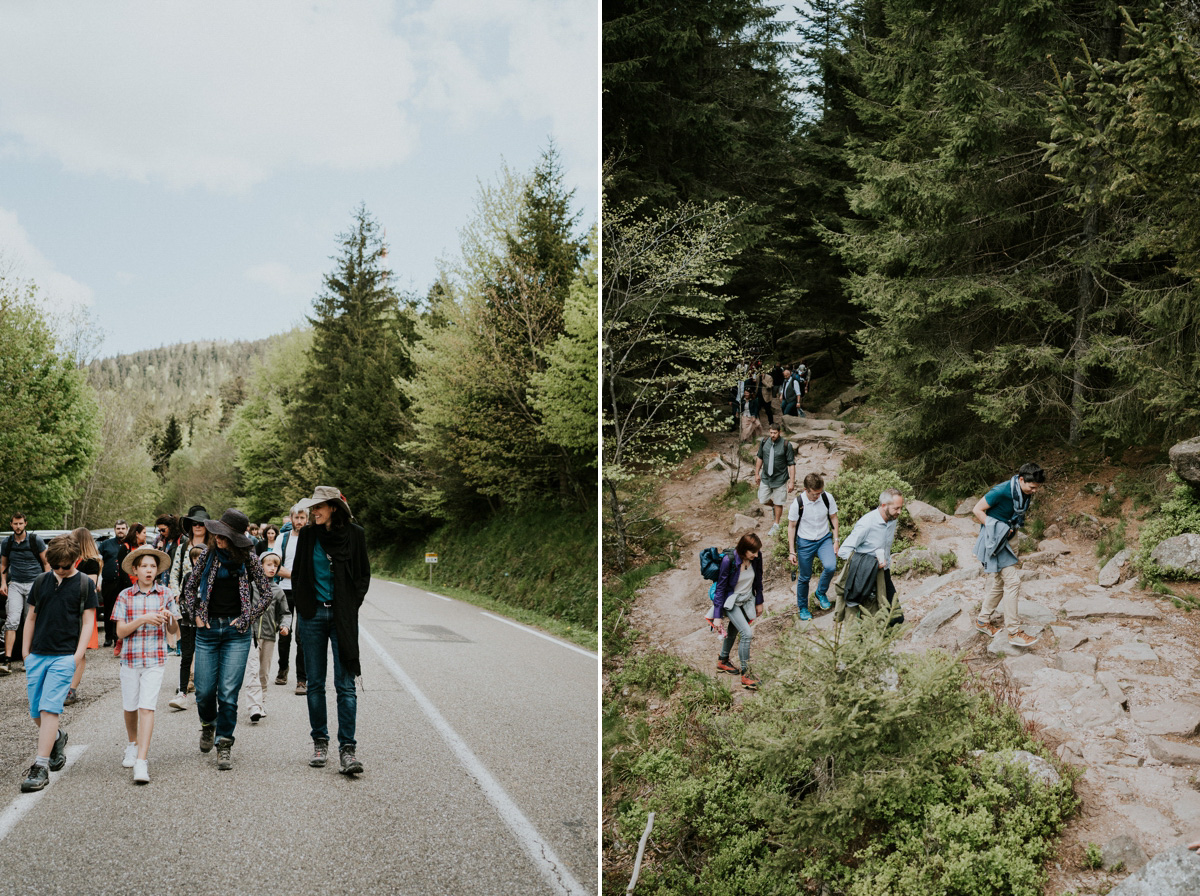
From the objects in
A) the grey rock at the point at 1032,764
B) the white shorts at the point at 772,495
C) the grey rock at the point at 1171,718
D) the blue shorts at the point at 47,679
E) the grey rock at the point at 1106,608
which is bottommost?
the grey rock at the point at 1032,764

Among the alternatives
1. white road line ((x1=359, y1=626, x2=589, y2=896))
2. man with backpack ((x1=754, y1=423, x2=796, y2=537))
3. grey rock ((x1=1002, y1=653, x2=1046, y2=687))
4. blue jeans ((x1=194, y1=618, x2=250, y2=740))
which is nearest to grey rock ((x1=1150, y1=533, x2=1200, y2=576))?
grey rock ((x1=1002, y1=653, x2=1046, y2=687))

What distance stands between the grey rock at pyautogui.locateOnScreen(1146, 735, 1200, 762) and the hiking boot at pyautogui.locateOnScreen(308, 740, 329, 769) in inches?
145

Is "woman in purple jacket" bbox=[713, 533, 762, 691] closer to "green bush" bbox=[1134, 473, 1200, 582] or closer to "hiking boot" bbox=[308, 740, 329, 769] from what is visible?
"green bush" bbox=[1134, 473, 1200, 582]

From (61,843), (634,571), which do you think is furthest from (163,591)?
(634,571)

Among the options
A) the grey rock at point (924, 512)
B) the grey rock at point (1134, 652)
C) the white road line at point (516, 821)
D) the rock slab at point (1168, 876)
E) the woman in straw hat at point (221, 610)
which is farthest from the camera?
the woman in straw hat at point (221, 610)

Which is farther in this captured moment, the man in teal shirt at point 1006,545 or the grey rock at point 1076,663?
the man in teal shirt at point 1006,545

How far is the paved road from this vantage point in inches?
94.3

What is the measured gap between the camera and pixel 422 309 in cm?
2002

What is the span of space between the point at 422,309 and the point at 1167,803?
1975 cm

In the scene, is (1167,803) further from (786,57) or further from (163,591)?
(163,591)

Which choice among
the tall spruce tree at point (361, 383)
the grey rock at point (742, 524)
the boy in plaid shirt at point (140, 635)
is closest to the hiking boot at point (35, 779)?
the boy in plaid shirt at point (140, 635)

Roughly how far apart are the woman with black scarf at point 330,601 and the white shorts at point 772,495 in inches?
83.6

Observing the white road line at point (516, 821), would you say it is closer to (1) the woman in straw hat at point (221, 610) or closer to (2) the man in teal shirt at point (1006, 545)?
(1) the woman in straw hat at point (221, 610)

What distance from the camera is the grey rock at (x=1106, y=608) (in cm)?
250
